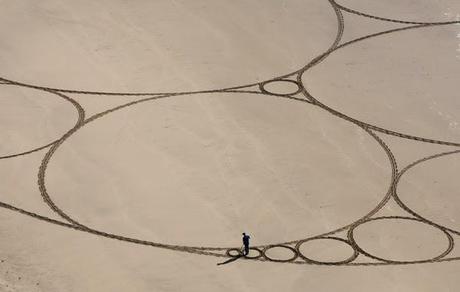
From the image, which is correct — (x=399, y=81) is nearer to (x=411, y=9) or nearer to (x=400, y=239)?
(x=411, y=9)

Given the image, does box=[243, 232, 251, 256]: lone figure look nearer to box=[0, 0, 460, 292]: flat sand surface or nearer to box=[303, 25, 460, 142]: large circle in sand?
box=[0, 0, 460, 292]: flat sand surface

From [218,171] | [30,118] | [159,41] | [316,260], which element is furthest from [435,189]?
[30,118]

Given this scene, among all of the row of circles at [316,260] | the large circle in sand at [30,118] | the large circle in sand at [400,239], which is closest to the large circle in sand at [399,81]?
the large circle in sand at [400,239]

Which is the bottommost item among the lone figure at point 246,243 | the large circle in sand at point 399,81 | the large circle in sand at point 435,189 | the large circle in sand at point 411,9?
the lone figure at point 246,243

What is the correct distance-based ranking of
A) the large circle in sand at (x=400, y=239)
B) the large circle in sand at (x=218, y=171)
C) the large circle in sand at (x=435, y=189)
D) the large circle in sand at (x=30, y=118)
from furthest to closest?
the large circle in sand at (x=30, y=118)
the large circle in sand at (x=435, y=189)
the large circle in sand at (x=218, y=171)
the large circle in sand at (x=400, y=239)

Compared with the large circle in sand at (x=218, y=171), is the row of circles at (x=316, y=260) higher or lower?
lower

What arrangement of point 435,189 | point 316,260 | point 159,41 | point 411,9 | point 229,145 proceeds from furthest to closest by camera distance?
1. point 411,9
2. point 159,41
3. point 229,145
4. point 435,189
5. point 316,260

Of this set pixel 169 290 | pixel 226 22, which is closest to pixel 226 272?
pixel 169 290

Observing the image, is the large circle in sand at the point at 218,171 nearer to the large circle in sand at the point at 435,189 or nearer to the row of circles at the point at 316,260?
the row of circles at the point at 316,260

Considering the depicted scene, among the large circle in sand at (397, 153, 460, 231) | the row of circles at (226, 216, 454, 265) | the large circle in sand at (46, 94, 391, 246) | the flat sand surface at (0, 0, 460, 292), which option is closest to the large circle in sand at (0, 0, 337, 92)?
the flat sand surface at (0, 0, 460, 292)
